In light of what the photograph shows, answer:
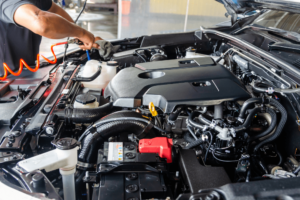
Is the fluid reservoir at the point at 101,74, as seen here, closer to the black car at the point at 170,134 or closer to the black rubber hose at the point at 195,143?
the black car at the point at 170,134

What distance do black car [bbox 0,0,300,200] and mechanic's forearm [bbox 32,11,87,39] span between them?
0.41m

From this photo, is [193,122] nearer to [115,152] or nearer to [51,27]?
[115,152]

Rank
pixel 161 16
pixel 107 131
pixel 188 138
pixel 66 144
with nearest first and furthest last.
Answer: pixel 66 144
pixel 107 131
pixel 188 138
pixel 161 16

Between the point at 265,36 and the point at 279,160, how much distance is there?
0.81m

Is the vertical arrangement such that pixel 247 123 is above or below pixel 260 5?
below

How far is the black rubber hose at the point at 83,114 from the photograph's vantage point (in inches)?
46.9

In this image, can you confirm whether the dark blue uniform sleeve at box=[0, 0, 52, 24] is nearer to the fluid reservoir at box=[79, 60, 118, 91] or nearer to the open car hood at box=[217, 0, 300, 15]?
the fluid reservoir at box=[79, 60, 118, 91]

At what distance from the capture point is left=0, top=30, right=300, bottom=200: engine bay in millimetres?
884

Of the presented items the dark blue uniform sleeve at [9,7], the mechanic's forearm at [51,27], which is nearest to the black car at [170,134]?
the mechanic's forearm at [51,27]

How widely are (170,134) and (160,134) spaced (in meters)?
0.06

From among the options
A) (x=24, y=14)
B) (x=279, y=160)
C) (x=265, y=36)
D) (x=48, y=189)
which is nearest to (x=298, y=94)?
(x=279, y=160)

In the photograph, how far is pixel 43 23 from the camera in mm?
1599

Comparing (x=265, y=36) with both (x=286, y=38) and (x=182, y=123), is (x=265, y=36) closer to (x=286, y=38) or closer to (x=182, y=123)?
(x=286, y=38)

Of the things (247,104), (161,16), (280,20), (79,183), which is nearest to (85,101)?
(79,183)
